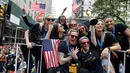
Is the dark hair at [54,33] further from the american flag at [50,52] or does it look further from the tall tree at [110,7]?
the tall tree at [110,7]

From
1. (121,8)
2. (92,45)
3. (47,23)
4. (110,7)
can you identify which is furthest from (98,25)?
(121,8)

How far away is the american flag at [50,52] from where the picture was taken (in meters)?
7.25

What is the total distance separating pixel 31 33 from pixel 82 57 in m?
1.82

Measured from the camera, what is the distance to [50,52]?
293 inches

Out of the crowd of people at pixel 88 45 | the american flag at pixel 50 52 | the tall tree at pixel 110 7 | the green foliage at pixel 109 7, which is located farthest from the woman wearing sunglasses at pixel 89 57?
the green foliage at pixel 109 7

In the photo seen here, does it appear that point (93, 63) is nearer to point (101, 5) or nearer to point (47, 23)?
point (47, 23)

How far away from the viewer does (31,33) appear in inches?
310

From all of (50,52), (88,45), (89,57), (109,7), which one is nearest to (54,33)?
(50,52)

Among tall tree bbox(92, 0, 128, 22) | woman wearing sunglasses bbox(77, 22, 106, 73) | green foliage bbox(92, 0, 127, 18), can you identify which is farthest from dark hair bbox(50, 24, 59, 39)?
green foliage bbox(92, 0, 127, 18)

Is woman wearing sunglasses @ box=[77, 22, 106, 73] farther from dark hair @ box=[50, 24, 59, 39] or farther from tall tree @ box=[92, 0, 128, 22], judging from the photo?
tall tree @ box=[92, 0, 128, 22]

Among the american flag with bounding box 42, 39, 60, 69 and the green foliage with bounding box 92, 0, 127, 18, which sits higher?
the green foliage with bounding box 92, 0, 127, 18

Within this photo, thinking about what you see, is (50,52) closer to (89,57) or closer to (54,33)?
(54,33)

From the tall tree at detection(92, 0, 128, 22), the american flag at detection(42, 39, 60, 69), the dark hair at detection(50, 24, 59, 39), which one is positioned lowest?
the american flag at detection(42, 39, 60, 69)

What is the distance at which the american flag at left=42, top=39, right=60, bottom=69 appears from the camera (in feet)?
23.8
